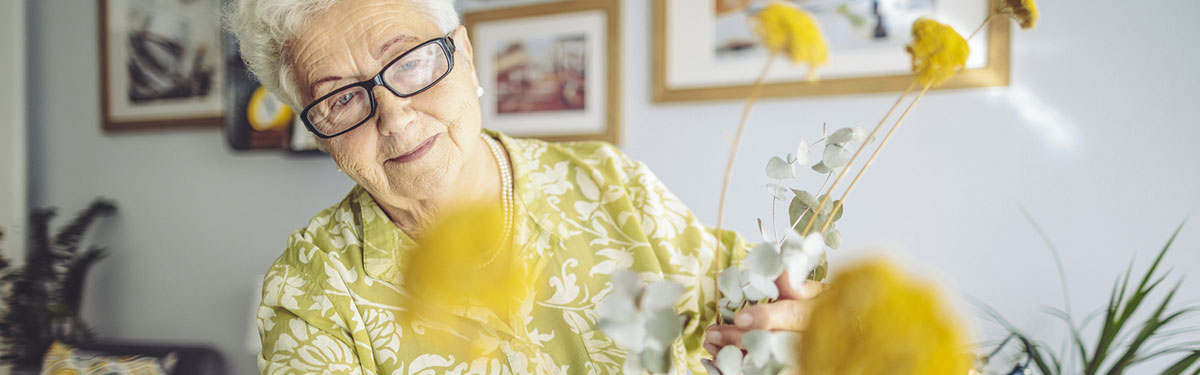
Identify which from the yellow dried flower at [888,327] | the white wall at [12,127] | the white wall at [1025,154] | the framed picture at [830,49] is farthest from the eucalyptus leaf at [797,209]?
the white wall at [12,127]

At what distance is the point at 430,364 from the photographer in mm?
721

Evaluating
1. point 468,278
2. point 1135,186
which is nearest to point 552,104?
point 468,278

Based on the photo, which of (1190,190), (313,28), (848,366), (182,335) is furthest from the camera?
(182,335)

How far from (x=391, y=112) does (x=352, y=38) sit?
0.09 meters

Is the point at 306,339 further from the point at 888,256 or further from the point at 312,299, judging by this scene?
the point at 888,256

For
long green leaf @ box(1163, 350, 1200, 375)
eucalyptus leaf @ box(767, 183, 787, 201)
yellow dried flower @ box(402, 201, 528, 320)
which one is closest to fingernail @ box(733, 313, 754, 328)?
eucalyptus leaf @ box(767, 183, 787, 201)

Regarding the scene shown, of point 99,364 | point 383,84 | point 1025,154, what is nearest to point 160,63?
point 99,364

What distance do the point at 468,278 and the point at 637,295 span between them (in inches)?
9.5

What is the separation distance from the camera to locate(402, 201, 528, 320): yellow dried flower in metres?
0.54

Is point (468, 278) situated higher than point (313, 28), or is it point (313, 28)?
point (313, 28)

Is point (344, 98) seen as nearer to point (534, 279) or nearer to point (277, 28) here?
point (277, 28)

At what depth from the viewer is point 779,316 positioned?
381mm

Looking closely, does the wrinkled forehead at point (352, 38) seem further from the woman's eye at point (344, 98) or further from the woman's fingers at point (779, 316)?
the woman's fingers at point (779, 316)

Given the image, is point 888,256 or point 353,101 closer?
point 888,256
